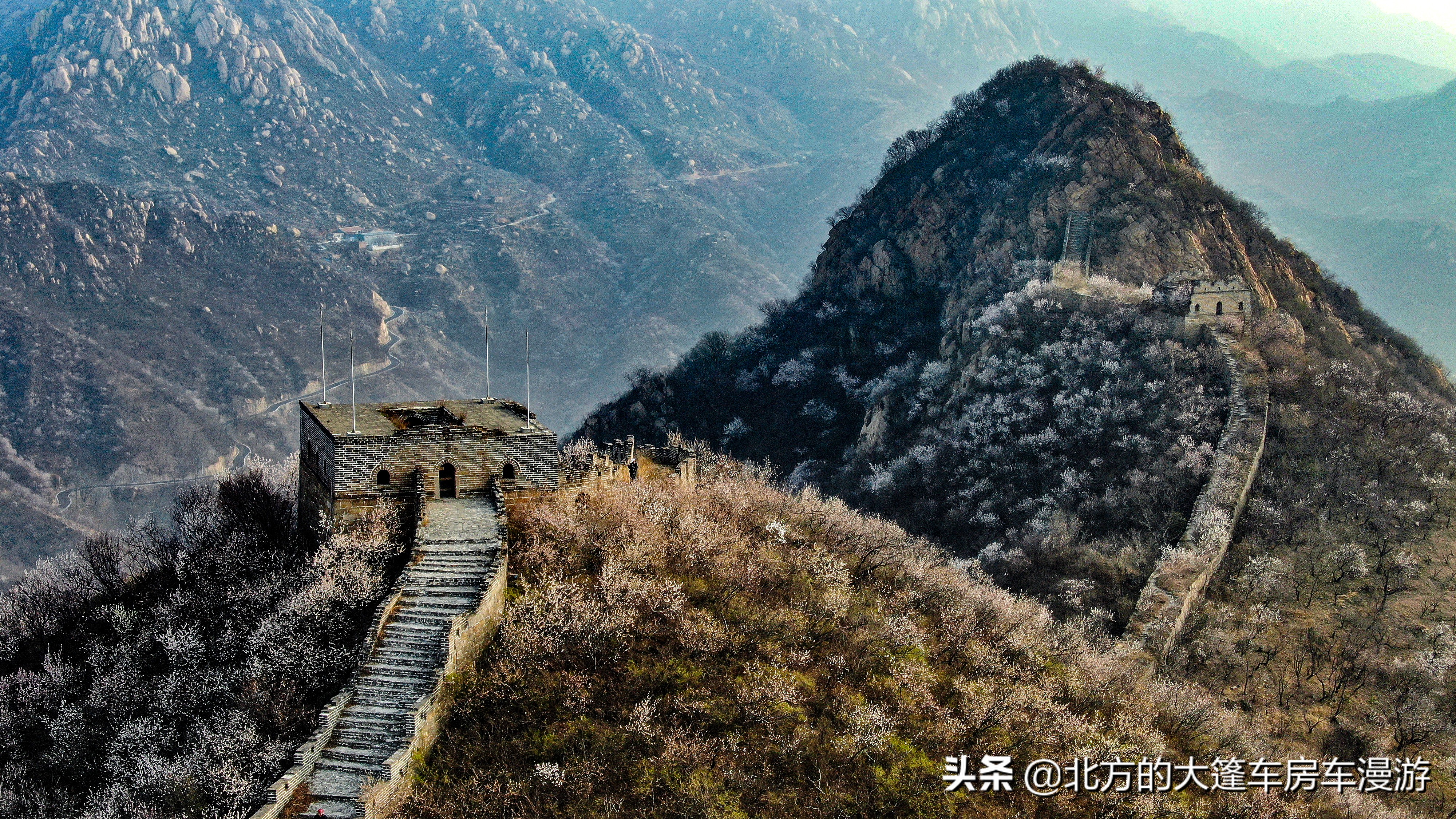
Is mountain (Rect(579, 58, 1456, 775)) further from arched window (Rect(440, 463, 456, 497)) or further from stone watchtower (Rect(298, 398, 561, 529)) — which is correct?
arched window (Rect(440, 463, 456, 497))

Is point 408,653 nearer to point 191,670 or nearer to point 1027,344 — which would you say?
→ point 191,670

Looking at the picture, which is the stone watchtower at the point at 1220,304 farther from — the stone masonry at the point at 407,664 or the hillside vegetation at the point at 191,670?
the hillside vegetation at the point at 191,670

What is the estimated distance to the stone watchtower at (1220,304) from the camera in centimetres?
6022

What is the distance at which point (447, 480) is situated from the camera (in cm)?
3080

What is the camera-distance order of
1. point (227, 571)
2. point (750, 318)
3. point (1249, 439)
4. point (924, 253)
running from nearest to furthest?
point (227, 571) → point (1249, 439) → point (924, 253) → point (750, 318)

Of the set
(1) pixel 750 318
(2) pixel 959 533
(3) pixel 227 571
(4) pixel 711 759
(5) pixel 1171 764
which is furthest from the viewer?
(1) pixel 750 318

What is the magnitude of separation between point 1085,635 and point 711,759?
21906 millimetres

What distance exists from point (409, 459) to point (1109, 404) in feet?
132

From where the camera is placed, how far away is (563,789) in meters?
22.2

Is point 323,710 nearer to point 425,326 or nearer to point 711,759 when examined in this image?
point 711,759

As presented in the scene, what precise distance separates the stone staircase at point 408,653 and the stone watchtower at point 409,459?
4.00 feet

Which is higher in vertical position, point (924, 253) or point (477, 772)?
point (924, 253)

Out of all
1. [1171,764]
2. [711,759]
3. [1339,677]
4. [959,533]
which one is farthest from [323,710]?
[959,533]

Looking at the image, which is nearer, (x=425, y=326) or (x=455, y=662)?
(x=455, y=662)
